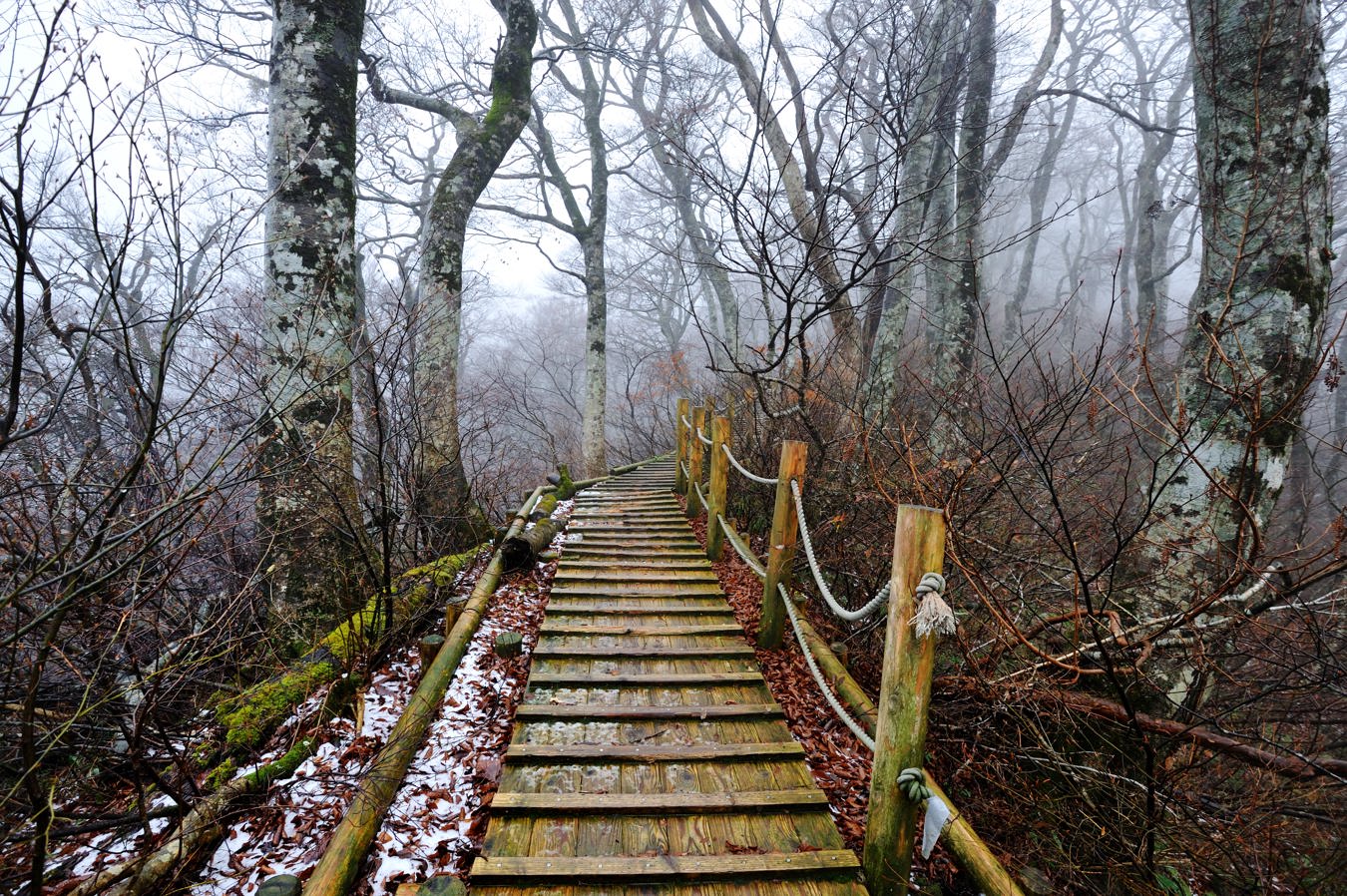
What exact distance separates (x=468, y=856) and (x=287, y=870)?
71 centimetres

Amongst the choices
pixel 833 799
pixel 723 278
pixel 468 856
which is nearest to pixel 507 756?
pixel 468 856

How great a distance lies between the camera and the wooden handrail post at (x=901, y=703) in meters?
2.12

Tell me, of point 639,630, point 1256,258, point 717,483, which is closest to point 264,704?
point 639,630

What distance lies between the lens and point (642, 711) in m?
3.39

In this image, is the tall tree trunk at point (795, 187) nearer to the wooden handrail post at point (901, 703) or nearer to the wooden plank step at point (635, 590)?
the wooden plank step at point (635, 590)

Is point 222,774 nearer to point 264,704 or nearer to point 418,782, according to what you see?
point 264,704

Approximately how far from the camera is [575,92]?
1356 cm

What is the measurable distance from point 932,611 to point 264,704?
3568 millimetres

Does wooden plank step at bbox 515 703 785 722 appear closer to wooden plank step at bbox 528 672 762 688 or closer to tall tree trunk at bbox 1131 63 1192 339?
wooden plank step at bbox 528 672 762 688

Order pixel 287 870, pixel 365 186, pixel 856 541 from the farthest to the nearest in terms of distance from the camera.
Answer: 1. pixel 365 186
2. pixel 856 541
3. pixel 287 870

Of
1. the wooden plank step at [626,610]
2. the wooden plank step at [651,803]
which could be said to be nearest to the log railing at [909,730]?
the wooden plank step at [651,803]

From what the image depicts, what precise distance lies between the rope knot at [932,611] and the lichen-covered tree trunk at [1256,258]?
2.38 meters

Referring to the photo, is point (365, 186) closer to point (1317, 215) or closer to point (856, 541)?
point (856, 541)

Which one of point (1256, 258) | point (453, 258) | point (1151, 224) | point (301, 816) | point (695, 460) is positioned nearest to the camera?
point (301, 816)
